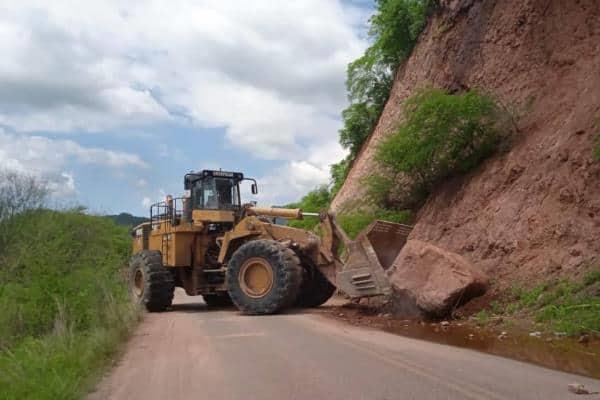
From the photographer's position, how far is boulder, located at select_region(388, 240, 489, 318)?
11758mm

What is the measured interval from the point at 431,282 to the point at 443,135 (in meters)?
5.65

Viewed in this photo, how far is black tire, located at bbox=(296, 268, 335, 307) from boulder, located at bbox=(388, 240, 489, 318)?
8.43 ft

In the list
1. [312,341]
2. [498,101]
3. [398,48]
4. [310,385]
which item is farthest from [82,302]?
[398,48]

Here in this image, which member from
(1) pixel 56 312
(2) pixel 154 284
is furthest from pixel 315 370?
(2) pixel 154 284

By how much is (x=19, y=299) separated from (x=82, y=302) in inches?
45.2

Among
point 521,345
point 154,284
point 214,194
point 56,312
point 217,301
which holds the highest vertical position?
point 214,194

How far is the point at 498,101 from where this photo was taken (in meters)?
16.7

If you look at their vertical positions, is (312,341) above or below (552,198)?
below

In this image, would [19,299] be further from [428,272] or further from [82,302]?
[428,272]

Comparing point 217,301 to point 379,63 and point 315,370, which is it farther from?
point 379,63

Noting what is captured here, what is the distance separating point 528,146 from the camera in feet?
50.0

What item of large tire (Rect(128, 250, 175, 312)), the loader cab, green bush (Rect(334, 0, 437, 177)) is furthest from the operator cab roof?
green bush (Rect(334, 0, 437, 177))

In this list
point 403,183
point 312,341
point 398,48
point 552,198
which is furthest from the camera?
point 398,48

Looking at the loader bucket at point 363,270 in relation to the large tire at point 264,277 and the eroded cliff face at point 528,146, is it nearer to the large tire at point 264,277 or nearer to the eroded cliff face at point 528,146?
the large tire at point 264,277
